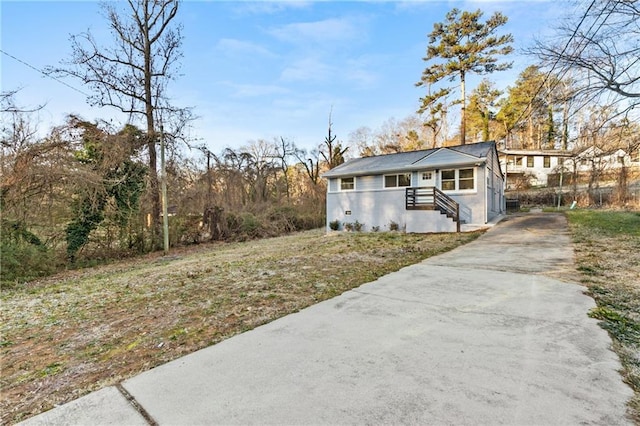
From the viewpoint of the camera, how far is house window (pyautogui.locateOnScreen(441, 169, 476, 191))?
39.7 feet

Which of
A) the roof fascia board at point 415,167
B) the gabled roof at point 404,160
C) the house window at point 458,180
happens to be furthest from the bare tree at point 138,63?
the house window at point 458,180

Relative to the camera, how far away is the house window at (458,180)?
39.7 ft

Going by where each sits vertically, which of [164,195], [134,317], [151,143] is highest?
[151,143]

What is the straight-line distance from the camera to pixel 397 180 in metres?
13.8

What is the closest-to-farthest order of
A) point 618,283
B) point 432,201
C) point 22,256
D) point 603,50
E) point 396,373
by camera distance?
point 396,373 → point 618,283 → point 603,50 → point 22,256 → point 432,201

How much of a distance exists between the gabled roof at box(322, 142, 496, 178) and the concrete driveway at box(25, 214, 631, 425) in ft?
32.4

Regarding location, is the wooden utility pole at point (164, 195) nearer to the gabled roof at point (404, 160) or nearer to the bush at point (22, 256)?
the bush at point (22, 256)

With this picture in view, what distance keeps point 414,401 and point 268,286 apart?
3114 millimetres

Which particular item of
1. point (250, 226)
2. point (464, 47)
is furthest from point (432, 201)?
point (464, 47)

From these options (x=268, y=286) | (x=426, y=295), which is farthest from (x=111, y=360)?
(x=426, y=295)

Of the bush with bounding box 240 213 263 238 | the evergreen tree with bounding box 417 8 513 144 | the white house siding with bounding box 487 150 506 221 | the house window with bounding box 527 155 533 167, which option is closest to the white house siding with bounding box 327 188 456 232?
the white house siding with bounding box 487 150 506 221

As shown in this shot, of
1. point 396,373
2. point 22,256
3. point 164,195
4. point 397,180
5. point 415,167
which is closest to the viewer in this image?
point 396,373

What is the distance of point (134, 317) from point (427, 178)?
12.2m

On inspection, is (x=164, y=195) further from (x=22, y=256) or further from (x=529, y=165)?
(x=529, y=165)
